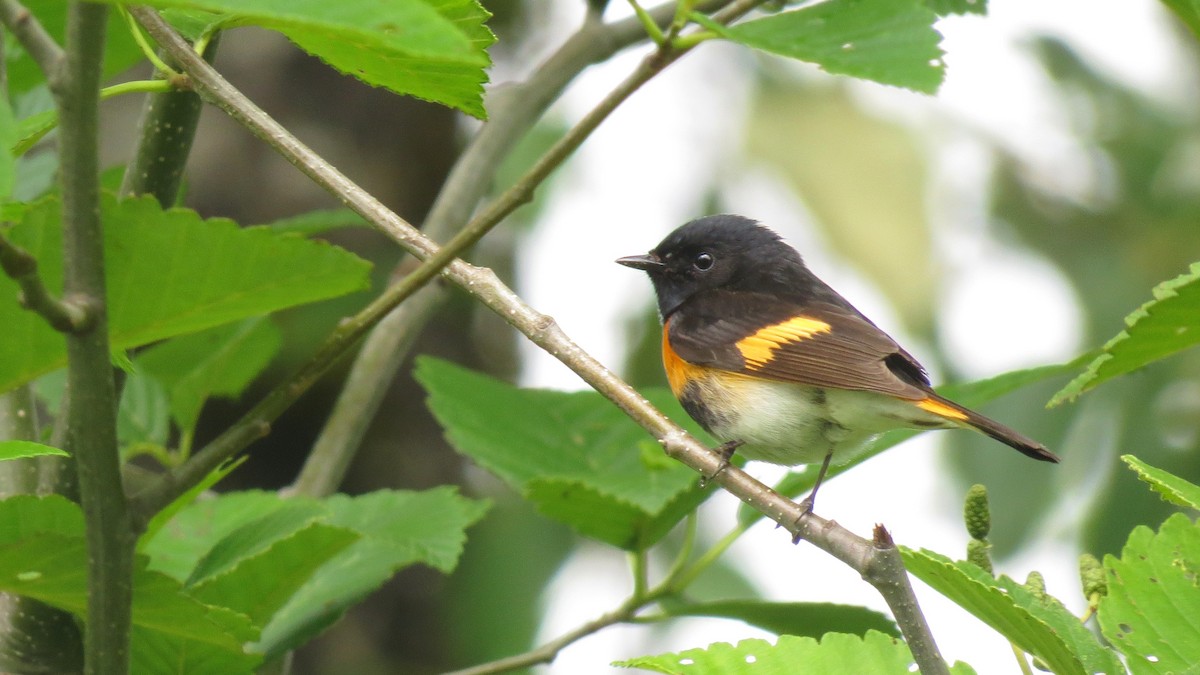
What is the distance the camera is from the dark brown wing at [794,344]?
8.05ft

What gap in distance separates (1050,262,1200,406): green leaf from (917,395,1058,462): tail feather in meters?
0.56

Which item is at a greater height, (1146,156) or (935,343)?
(1146,156)

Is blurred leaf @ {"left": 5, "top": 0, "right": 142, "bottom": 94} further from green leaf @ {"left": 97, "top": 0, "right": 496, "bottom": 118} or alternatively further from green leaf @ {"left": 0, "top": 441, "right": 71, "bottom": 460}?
green leaf @ {"left": 0, "top": 441, "right": 71, "bottom": 460}

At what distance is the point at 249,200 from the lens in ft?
15.9

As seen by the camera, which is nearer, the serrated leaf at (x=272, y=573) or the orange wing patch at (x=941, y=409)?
the serrated leaf at (x=272, y=573)

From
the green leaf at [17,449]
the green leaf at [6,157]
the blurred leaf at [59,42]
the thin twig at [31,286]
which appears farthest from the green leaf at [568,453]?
the green leaf at [6,157]

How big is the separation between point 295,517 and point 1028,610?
3.47ft

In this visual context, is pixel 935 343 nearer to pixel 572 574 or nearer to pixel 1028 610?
pixel 572 574

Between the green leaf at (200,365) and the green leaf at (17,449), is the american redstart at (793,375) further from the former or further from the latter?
the green leaf at (17,449)

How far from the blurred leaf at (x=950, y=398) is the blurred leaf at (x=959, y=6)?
0.67 m

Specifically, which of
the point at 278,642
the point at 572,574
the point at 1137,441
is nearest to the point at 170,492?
the point at 278,642

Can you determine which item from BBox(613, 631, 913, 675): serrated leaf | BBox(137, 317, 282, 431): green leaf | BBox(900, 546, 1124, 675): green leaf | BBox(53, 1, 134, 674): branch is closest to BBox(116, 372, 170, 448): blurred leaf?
BBox(137, 317, 282, 431): green leaf

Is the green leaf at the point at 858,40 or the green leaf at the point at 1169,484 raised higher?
the green leaf at the point at 858,40

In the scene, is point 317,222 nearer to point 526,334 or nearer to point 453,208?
point 453,208
